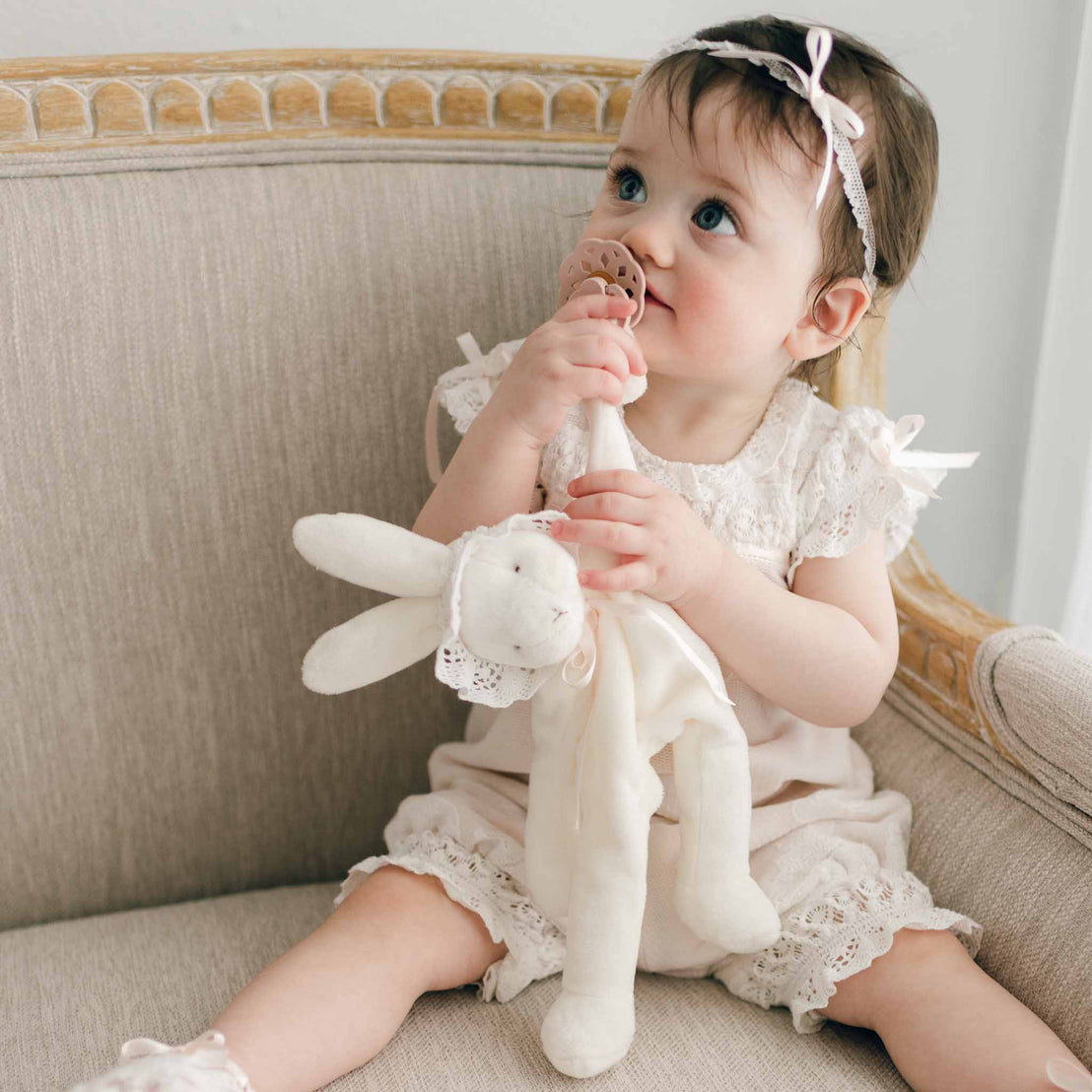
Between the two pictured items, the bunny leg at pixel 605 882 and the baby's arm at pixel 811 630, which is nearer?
Result: the bunny leg at pixel 605 882

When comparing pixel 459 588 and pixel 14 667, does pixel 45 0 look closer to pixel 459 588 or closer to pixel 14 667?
pixel 14 667

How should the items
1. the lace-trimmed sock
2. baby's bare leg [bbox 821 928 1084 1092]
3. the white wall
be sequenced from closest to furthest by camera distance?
1. the lace-trimmed sock
2. baby's bare leg [bbox 821 928 1084 1092]
3. the white wall

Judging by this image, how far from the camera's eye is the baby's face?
0.80m

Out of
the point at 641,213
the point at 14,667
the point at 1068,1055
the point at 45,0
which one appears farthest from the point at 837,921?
the point at 45,0

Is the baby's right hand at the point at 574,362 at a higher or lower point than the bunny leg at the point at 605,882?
higher

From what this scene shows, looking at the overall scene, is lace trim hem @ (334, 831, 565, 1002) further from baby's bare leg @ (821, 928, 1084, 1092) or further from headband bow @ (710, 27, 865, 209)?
headband bow @ (710, 27, 865, 209)

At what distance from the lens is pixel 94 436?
37.4 inches

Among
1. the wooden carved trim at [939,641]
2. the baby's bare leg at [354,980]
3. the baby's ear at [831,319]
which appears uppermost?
the baby's ear at [831,319]

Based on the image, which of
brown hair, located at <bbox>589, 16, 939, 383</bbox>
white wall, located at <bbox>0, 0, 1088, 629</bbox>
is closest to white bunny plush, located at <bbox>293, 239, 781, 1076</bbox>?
brown hair, located at <bbox>589, 16, 939, 383</bbox>

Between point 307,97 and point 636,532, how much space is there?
53cm

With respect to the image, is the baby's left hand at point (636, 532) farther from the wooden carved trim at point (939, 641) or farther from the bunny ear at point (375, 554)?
the wooden carved trim at point (939, 641)

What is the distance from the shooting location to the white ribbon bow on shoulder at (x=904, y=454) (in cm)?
89

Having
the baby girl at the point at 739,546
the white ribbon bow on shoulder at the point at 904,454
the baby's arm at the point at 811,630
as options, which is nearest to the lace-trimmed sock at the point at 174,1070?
the baby girl at the point at 739,546

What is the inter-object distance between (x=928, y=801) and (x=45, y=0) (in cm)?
104
